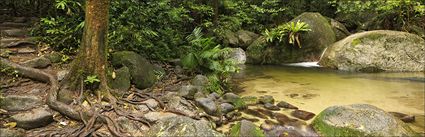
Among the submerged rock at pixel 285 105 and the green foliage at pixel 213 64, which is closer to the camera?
the submerged rock at pixel 285 105

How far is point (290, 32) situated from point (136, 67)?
8.53 m

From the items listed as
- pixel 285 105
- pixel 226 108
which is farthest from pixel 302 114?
pixel 226 108

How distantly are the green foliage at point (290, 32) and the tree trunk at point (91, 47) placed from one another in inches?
365

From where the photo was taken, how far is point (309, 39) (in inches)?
538

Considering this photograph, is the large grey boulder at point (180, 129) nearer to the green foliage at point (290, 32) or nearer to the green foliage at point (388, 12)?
the green foliage at point (290, 32)

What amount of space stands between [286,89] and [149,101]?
400cm

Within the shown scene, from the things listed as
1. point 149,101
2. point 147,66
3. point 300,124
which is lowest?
point 300,124

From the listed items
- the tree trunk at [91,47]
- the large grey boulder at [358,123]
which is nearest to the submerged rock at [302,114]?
the large grey boulder at [358,123]

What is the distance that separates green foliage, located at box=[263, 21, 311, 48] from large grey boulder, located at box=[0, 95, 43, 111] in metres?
10.2

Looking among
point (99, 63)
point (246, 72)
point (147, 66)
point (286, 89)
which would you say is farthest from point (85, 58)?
point (246, 72)

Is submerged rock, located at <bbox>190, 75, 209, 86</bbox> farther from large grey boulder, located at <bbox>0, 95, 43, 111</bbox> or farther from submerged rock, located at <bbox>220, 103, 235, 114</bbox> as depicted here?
large grey boulder, located at <bbox>0, 95, 43, 111</bbox>

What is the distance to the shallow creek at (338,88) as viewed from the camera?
270 inches

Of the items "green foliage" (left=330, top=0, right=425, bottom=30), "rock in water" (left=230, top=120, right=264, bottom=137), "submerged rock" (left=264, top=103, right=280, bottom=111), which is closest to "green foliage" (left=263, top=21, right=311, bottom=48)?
"green foliage" (left=330, top=0, right=425, bottom=30)

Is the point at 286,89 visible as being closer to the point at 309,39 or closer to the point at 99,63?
the point at 99,63
